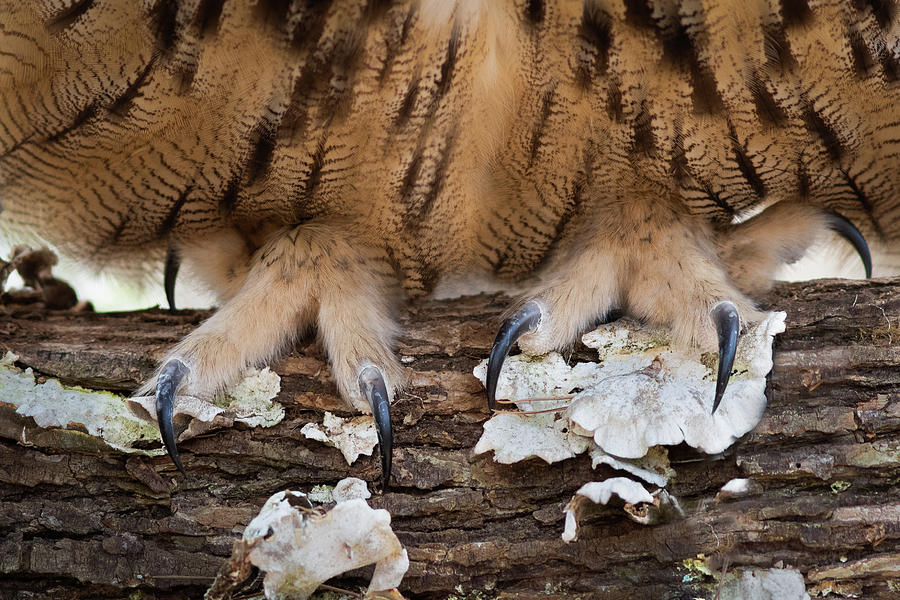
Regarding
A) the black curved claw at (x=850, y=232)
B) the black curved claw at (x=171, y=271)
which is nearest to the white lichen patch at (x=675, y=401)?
the black curved claw at (x=850, y=232)

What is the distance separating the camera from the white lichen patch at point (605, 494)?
1.09 m

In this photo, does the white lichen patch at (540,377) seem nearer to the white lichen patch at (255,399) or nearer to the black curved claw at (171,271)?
the white lichen patch at (255,399)

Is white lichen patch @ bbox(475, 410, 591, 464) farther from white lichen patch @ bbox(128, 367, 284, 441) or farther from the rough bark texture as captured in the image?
white lichen patch @ bbox(128, 367, 284, 441)

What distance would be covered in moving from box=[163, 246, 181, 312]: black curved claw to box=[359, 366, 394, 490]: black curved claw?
22.1 inches

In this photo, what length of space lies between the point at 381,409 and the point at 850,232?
37.7 inches

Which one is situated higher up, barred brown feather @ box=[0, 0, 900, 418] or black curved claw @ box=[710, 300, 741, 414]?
barred brown feather @ box=[0, 0, 900, 418]

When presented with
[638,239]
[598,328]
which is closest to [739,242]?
[638,239]

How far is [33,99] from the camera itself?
139cm

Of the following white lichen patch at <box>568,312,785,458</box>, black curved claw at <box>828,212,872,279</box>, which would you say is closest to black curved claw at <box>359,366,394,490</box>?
white lichen patch at <box>568,312,785,458</box>

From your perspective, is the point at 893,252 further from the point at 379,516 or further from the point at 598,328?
the point at 379,516

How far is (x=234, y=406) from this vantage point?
52.5 inches

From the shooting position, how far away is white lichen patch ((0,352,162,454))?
1305 millimetres

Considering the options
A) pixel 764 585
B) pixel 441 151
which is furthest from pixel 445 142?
pixel 764 585

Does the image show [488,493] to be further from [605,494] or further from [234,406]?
[234,406]
